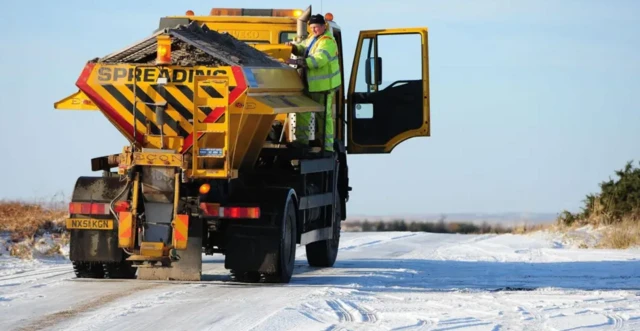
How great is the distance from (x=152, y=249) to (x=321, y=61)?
10.8 feet

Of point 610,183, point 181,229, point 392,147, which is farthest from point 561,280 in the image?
point 610,183

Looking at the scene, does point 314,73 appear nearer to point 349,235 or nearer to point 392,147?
point 392,147

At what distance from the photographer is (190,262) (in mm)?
12305

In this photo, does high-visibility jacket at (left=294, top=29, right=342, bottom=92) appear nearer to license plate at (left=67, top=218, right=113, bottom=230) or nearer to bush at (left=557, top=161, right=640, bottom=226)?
license plate at (left=67, top=218, right=113, bottom=230)

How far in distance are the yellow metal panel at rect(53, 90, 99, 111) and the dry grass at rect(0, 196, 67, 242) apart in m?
5.30

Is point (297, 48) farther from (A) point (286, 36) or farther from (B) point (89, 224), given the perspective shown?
(B) point (89, 224)

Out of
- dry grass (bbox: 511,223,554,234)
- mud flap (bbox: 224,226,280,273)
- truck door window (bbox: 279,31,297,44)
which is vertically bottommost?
dry grass (bbox: 511,223,554,234)

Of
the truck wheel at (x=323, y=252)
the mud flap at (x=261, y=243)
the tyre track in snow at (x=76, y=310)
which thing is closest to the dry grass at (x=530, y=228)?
the truck wheel at (x=323, y=252)

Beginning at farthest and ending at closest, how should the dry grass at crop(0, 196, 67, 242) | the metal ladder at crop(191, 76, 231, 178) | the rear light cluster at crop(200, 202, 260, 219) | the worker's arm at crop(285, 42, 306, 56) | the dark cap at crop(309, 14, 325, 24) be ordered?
the dry grass at crop(0, 196, 67, 242) < the worker's arm at crop(285, 42, 306, 56) < the dark cap at crop(309, 14, 325, 24) < the rear light cluster at crop(200, 202, 260, 219) < the metal ladder at crop(191, 76, 231, 178)

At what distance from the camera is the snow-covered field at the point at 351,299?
29.6 feet

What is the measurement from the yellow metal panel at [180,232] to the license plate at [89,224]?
2.79ft

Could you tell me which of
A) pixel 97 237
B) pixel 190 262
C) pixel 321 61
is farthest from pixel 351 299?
pixel 321 61

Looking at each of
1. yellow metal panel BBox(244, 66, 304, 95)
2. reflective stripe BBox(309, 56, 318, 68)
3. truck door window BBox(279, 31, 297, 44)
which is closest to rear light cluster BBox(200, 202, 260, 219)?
yellow metal panel BBox(244, 66, 304, 95)

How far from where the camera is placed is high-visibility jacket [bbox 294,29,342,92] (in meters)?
13.5
